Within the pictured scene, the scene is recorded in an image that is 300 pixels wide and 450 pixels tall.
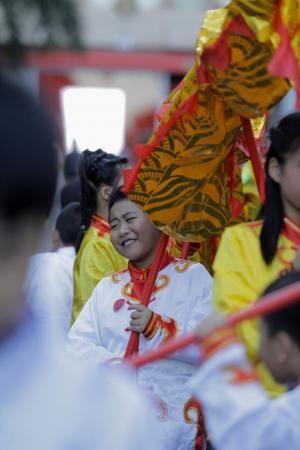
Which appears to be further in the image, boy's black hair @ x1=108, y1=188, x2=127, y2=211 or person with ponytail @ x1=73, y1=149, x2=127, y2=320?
person with ponytail @ x1=73, y1=149, x2=127, y2=320

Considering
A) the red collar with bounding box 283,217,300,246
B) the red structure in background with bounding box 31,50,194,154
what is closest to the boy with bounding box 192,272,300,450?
the red collar with bounding box 283,217,300,246

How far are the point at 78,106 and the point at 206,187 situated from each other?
4.94 m

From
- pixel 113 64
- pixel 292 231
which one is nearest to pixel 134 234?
pixel 292 231

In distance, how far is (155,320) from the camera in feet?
11.2

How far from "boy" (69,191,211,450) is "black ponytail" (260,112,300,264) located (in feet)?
2.28

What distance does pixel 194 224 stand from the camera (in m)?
3.44

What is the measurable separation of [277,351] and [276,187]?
2.23ft

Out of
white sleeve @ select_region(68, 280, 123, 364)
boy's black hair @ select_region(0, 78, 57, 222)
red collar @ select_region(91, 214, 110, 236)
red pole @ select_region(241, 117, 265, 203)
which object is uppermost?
boy's black hair @ select_region(0, 78, 57, 222)

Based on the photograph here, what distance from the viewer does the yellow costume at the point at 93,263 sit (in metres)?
4.57

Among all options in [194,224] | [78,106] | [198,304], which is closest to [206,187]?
[194,224]

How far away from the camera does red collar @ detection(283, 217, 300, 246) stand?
2826mm

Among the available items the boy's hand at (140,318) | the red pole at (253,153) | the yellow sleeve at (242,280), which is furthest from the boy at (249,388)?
the boy's hand at (140,318)

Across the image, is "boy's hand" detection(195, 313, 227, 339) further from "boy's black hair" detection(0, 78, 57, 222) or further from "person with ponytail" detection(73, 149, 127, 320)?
"person with ponytail" detection(73, 149, 127, 320)

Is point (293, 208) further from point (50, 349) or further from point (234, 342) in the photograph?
point (50, 349)
